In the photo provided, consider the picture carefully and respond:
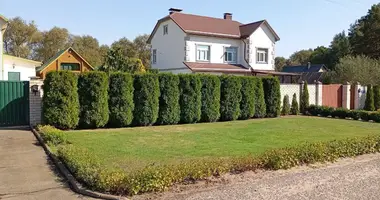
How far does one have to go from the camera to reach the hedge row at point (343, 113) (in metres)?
18.9

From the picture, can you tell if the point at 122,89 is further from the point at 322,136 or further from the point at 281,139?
the point at 322,136

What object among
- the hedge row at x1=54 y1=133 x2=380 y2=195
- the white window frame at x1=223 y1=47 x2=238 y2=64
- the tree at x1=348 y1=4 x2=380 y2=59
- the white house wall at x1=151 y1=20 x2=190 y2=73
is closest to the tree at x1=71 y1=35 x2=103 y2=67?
the white house wall at x1=151 y1=20 x2=190 y2=73

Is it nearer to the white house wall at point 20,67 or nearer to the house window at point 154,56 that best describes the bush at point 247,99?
the white house wall at point 20,67

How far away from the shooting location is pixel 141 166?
687 cm

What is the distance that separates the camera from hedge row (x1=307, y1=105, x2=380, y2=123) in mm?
18906

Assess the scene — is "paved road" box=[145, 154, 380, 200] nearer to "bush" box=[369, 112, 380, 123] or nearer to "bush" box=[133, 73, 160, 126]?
"bush" box=[133, 73, 160, 126]

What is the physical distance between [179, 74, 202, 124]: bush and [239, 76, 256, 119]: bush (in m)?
2.88

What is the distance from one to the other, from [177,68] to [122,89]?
59.3ft

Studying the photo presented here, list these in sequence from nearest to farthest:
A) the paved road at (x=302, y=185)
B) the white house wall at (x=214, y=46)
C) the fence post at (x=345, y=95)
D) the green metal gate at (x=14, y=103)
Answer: the paved road at (x=302, y=185) < the green metal gate at (x=14, y=103) < the fence post at (x=345, y=95) < the white house wall at (x=214, y=46)

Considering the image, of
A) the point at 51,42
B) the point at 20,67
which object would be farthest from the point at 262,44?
the point at 51,42

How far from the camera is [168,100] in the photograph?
15.1 m

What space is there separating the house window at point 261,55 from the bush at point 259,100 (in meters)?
16.0

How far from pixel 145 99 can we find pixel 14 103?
5.26 metres

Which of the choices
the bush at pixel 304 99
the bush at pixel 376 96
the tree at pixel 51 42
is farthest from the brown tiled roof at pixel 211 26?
the tree at pixel 51 42
